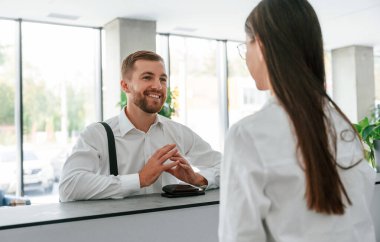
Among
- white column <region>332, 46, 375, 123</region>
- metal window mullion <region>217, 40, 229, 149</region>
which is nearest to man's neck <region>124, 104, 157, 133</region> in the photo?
metal window mullion <region>217, 40, 229, 149</region>

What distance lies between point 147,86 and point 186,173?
20.7 inches

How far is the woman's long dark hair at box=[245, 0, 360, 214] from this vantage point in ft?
2.69

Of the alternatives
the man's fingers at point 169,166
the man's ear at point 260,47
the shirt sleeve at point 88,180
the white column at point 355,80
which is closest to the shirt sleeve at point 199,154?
the man's fingers at point 169,166

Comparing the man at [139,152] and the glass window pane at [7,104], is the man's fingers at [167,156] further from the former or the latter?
the glass window pane at [7,104]

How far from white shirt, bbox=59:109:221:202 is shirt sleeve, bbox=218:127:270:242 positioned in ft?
3.22

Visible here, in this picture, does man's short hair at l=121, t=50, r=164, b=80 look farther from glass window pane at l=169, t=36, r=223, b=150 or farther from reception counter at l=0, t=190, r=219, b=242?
glass window pane at l=169, t=36, r=223, b=150

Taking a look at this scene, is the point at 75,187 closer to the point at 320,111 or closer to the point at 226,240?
the point at 226,240

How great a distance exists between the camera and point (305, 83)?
85cm

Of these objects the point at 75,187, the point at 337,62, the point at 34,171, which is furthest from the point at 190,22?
the point at 75,187

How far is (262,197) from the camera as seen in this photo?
812mm

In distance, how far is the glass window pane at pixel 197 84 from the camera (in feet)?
28.1

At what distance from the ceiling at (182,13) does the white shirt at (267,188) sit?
581 cm

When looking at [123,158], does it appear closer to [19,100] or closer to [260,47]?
[260,47]

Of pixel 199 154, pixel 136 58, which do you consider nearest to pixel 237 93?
pixel 199 154
